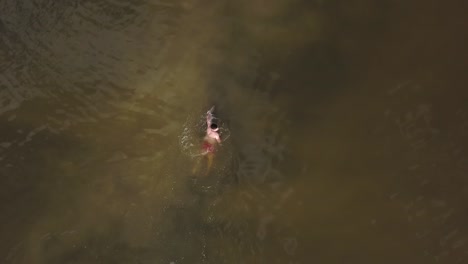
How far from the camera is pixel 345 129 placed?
3932 mm

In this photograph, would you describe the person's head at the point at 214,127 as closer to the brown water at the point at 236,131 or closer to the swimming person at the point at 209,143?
the swimming person at the point at 209,143

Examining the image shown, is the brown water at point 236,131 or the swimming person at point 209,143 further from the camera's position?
the swimming person at point 209,143

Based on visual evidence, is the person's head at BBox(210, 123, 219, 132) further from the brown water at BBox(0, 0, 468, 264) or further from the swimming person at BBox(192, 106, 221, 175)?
the brown water at BBox(0, 0, 468, 264)

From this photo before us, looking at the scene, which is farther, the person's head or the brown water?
the person's head

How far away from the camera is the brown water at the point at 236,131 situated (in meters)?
3.71

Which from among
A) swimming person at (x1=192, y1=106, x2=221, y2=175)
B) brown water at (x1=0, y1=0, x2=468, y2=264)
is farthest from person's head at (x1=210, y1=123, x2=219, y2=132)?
brown water at (x1=0, y1=0, x2=468, y2=264)

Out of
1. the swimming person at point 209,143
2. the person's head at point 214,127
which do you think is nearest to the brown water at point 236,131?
the swimming person at point 209,143

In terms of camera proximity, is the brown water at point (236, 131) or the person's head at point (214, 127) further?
the person's head at point (214, 127)

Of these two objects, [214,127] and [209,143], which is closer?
[214,127]

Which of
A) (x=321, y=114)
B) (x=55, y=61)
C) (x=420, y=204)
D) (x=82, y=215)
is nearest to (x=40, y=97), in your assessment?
(x=55, y=61)

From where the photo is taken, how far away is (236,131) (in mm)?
4043

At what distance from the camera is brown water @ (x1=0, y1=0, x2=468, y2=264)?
12.2 ft

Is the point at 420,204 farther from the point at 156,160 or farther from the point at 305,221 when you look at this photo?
the point at 156,160

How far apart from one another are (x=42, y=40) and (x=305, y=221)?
111 inches
